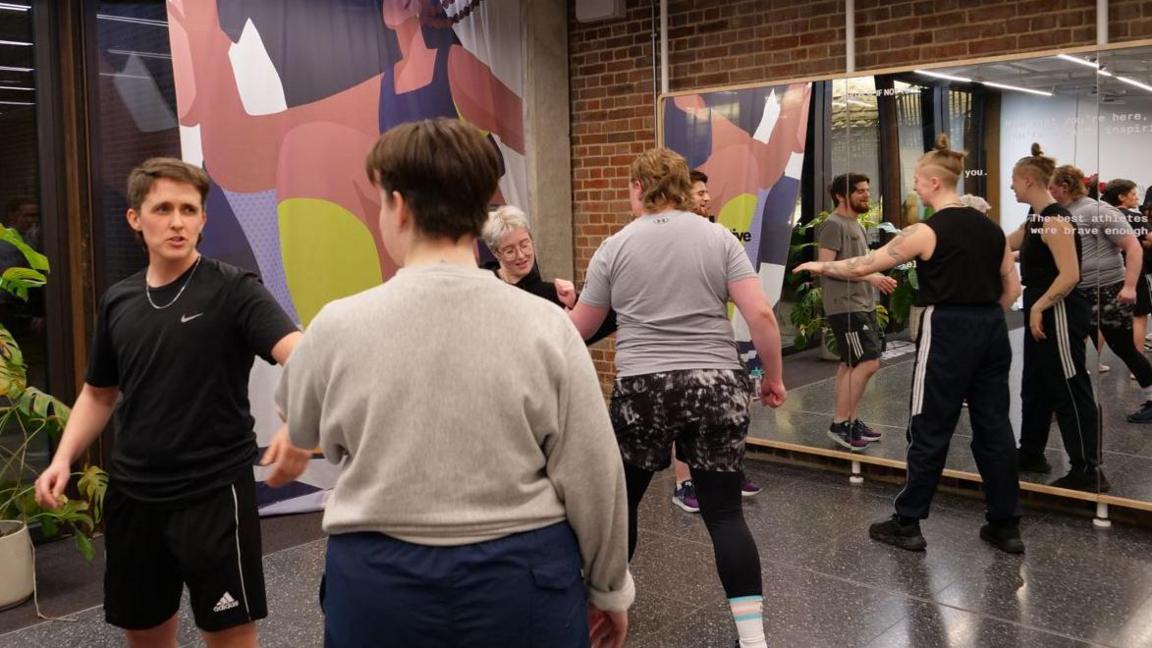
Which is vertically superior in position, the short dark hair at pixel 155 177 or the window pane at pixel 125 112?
the window pane at pixel 125 112

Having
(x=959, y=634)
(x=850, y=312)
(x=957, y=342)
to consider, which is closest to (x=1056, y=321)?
(x=957, y=342)

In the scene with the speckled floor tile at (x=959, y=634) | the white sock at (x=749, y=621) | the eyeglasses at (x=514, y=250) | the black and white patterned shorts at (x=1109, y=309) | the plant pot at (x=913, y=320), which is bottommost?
the speckled floor tile at (x=959, y=634)

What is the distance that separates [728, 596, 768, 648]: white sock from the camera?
284 centimetres

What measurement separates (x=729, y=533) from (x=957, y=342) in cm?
142

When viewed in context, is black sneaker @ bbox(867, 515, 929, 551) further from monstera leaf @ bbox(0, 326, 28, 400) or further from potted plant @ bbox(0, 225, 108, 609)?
monstera leaf @ bbox(0, 326, 28, 400)

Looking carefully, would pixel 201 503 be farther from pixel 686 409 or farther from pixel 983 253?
pixel 983 253

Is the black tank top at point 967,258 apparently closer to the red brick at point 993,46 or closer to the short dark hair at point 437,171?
the red brick at point 993,46

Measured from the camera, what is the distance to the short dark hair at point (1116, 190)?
13.0 ft

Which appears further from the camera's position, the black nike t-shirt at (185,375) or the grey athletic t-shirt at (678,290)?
the grey athletic t-shirt at (678,290)

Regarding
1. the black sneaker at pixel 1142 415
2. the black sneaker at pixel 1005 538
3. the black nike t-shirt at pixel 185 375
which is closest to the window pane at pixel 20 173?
the black nike t-shirt at pixel 185 375

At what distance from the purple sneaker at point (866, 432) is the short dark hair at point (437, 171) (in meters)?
3.89

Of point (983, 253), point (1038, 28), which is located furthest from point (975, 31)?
point (983, 253)

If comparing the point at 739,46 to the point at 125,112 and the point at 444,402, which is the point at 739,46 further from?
the point at 444,402

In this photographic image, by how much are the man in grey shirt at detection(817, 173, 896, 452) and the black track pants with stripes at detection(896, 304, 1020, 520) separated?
100cm
